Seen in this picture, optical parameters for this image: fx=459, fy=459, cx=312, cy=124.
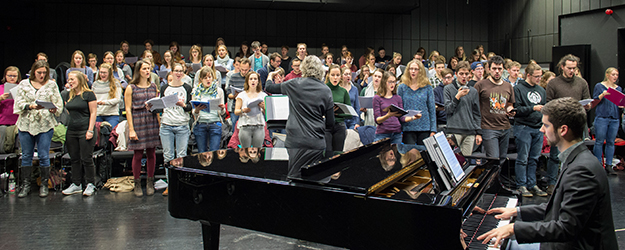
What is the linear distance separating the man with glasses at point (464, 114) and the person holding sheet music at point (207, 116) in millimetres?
2569

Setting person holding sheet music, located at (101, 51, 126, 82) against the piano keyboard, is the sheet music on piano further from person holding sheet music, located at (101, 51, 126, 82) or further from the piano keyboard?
person holding sheet music, located at (101, 51, 126, 82)

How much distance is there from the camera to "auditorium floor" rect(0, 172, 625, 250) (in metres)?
3.55

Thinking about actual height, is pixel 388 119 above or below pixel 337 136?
above

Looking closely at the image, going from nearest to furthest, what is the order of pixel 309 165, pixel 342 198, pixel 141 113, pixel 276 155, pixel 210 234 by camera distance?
pixel 342 198 → pixel 309 165 → pixel 210 234 → pixel 276 155 → pixel 141 113

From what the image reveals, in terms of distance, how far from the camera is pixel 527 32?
452 inches

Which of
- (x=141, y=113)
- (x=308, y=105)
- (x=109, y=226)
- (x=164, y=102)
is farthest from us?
(x=141, y=113)

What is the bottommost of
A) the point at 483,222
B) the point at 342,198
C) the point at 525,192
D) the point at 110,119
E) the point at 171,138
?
the point at 525,192

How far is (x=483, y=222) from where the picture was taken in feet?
7.48

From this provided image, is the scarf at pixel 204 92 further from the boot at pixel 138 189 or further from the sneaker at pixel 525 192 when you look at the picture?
the sneaker at pixel 525 192

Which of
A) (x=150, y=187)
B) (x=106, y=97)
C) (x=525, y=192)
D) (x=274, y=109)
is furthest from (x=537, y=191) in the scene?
(x=106, y=97)

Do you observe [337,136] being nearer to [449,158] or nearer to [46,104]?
[449,158]

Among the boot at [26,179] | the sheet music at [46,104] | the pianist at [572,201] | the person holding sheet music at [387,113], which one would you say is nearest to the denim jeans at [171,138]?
the sheet music at [46,104]

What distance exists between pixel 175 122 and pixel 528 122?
3842 mm

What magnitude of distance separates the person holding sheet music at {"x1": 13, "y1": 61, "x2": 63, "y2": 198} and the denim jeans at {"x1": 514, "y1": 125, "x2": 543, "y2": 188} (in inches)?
201
